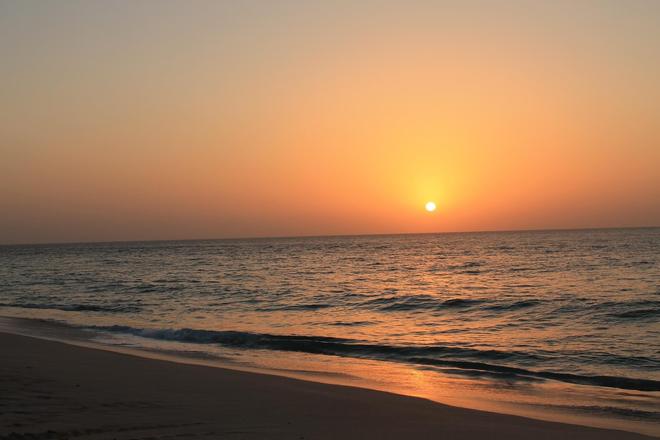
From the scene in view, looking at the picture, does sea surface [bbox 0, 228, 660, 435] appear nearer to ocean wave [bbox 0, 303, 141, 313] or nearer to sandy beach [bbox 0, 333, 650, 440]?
ocean wave [bbox 0, 303, 141, 313]

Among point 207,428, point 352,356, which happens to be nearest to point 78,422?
point 207,428

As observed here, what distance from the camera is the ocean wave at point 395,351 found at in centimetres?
1312

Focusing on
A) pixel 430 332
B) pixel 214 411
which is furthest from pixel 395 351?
pixel 214 411

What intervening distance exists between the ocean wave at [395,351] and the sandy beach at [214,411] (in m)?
4.43

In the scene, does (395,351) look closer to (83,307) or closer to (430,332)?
(430,332)

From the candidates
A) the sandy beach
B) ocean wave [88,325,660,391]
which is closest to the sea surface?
ocean wave [88,325,660,391]

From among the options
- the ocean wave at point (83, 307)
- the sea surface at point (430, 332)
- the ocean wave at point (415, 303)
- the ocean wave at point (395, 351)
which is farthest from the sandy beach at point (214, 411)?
the ocean wave at point (83, 307)

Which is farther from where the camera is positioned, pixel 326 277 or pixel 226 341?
pixel 326 277

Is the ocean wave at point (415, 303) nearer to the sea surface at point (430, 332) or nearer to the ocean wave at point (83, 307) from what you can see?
the sea surface at point (430, 332)

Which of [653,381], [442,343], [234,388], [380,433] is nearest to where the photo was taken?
[380,433]

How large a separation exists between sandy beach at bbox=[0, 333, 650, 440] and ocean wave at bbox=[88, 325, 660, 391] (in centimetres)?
443

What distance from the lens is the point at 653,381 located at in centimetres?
1259

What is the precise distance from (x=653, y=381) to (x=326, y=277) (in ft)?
114

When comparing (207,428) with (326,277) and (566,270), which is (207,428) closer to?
(326,277)
